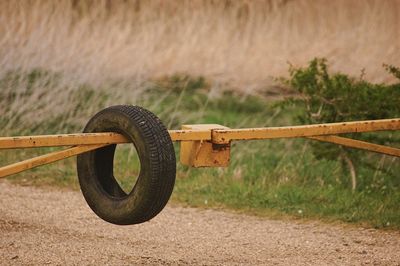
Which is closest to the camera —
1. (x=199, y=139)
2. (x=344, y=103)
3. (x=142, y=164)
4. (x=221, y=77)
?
(x=142, y=164)

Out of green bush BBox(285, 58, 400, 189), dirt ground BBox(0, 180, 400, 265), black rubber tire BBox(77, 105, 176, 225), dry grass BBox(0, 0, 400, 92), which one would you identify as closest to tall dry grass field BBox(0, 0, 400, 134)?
dry grass BBox(0, 0, 400, 92)

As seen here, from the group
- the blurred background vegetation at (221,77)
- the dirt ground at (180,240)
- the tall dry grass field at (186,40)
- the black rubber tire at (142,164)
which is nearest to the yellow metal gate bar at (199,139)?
the black rubber tire at (142,164)

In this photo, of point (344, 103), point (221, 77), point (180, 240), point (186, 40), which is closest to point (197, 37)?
point (186, 40)

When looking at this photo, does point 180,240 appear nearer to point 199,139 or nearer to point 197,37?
point 199,139

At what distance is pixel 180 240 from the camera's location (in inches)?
308

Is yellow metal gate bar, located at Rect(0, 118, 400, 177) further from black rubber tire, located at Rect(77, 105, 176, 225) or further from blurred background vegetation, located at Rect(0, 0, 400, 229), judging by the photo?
blurred background vegetation, located at Rect(0, 0, 400, 229)

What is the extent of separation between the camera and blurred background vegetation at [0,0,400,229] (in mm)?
9531

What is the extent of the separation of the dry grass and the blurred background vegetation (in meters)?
0.01

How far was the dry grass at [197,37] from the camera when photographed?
511 inches

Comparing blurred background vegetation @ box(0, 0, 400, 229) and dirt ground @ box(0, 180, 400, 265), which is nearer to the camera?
dirt ground @ box(0, 180, 400, 265)

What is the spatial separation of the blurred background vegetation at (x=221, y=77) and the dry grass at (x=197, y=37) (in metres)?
0.01

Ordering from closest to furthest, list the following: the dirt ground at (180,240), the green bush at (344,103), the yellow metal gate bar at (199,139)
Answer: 1. the yellow metal gate bar at (199,139)
2. the dirt ground at (180,240)
3. the green bush at (344,103)

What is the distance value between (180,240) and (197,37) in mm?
6033

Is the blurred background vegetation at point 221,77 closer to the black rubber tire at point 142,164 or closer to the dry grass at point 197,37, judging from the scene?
the dry grass at point 197,37
